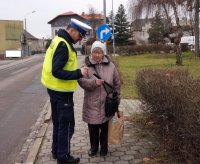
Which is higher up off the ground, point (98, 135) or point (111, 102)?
point (111, 102)

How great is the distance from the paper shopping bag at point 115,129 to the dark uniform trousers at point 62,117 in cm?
58

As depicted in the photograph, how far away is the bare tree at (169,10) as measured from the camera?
27883 millimetres

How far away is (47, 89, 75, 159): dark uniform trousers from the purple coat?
262 mm

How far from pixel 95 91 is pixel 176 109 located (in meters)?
1.16

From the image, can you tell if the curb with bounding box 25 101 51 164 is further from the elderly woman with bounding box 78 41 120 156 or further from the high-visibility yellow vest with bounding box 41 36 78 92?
the high-visibility yellow vest with bounding box 41 36 78 92

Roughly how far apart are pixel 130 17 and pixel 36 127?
24.6 m

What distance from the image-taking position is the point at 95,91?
17.5 feet

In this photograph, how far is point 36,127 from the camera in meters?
8.43

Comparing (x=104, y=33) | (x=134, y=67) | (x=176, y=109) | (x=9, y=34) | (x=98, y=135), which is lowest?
(x=98, y=135)

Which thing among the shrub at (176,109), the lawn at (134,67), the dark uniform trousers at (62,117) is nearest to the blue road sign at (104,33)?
the lawn at (134,67)

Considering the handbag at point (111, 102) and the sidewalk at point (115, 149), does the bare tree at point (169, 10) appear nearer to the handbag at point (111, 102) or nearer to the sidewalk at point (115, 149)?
the sidewalk at point (115, 149)

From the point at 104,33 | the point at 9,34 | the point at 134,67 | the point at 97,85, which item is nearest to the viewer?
A: the point at 97,85

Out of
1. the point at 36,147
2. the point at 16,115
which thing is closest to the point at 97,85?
the point at 36,147

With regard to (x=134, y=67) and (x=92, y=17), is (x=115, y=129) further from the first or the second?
(x=92, y=17)
